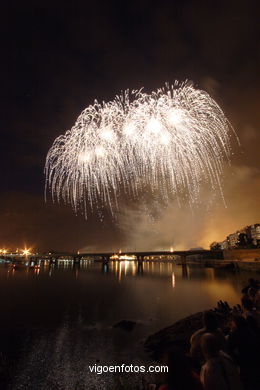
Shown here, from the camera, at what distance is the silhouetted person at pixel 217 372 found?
4.18 m

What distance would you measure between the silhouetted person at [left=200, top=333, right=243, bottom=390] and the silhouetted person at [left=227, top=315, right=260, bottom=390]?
266cm

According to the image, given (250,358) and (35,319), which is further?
(35,319)

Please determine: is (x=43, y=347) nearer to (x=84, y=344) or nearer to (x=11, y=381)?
(x=84, y=344)

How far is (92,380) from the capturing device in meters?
15.6

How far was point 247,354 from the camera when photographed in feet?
21.3

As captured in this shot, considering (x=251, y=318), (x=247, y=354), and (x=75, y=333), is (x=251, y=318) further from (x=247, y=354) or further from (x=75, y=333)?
(x=75, y=333)

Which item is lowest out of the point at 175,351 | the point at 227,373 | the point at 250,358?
the point at 250,358

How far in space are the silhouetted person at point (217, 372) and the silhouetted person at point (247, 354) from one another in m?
2.66

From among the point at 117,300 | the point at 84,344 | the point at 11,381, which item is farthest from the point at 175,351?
the point at 117,300

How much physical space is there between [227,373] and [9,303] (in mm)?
48580

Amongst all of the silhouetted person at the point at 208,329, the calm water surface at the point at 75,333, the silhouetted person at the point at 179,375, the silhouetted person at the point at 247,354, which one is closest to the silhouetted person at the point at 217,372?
the silhouetted person at the point at 179,375

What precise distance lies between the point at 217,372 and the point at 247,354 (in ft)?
10.1

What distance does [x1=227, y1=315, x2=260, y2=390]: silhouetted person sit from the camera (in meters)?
6.34

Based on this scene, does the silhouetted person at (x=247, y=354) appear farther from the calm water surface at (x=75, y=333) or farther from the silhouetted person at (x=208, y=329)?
the calm water surface at (x=75, y=333)
